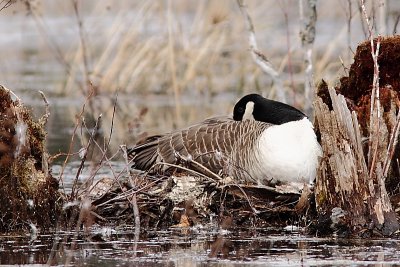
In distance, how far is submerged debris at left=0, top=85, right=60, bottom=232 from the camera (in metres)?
7.42

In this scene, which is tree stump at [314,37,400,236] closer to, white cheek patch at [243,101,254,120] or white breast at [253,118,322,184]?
white breast at [253,118,322,184]

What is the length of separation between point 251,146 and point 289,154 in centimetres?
43

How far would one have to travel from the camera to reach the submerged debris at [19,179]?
7422 mm

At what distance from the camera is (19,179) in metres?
7.46

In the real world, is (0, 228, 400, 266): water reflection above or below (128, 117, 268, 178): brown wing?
below

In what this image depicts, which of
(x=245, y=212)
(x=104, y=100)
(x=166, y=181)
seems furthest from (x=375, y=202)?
(x=104, y=100)

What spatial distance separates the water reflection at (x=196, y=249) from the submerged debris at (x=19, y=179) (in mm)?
275

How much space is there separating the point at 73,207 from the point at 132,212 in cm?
51

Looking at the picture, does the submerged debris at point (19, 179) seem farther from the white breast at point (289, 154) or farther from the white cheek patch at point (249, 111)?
the white cheek patch at point (249, 111)

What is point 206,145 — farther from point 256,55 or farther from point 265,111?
point 256,55

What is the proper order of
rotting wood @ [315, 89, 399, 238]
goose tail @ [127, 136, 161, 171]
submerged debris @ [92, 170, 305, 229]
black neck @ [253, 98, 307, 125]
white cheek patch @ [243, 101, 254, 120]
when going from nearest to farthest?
rotting wood @ [315, 89, 399, 238]
submerged debris @ [92, 170, 305, 229]
black neck @ [253, 98, 307, 125]
white cheek patch @ [243, 101, 254, 120]
goose tail @ [127, 136, 161, 171]

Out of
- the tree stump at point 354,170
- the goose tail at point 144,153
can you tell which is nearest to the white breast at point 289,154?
the tree stump at point 354,170

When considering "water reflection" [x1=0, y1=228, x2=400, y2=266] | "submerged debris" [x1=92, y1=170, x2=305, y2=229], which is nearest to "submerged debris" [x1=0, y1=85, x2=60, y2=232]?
"water reflection" [x1=0, y1=228, x2=400, y2=266]

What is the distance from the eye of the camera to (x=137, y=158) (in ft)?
32.0
